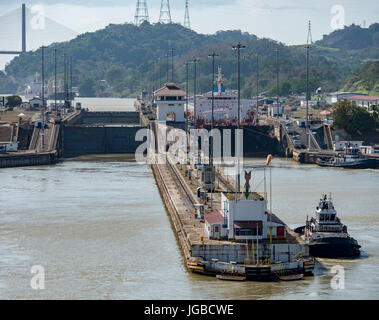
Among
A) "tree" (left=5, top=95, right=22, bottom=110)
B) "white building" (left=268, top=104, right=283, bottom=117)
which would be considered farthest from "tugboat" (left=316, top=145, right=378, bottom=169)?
"tree" (left=5, top=95, right=22, bottom=110)

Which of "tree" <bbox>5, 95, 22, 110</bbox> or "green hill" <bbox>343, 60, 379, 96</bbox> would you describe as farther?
"green hill" <bbox>343, 60, 379, 96</bbox>

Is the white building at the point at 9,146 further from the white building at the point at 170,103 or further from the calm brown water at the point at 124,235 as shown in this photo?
the white building at the point at 170,103

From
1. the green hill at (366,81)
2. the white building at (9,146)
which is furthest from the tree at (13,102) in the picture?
the green hill at (366,81)

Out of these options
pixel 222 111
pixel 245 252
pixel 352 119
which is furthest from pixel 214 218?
pixel 222 111

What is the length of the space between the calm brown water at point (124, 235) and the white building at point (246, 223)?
2.31 m

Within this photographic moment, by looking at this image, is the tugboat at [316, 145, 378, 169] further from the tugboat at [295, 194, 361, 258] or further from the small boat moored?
the small boat moored

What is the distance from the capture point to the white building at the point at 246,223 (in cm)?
3809

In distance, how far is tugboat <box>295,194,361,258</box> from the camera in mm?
40344

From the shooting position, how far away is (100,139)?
309 feet

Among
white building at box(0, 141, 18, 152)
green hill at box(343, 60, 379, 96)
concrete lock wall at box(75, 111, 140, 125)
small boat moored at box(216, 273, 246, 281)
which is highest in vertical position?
green hill at box(343, 60, 379, 96)
